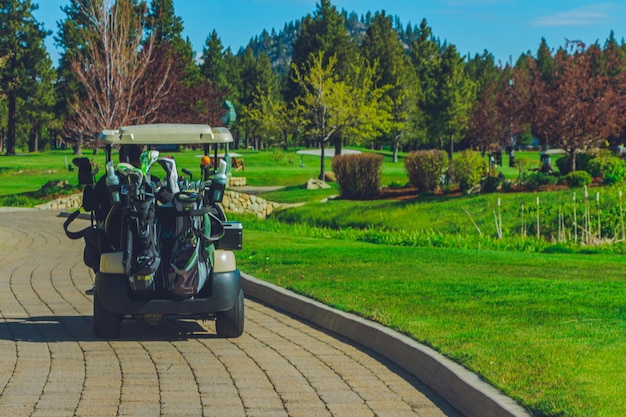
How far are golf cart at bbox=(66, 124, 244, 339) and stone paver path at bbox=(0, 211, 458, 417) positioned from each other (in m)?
0.34

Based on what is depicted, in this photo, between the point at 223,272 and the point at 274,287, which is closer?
the point at 223,272

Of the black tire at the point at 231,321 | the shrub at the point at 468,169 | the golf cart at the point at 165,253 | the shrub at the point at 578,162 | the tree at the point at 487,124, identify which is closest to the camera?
the golf cart at the point at 165,253

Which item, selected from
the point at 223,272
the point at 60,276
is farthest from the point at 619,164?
the point at 223,272

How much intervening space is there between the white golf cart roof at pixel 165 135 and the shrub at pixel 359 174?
23867 mm

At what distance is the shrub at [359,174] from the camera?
3441 cm

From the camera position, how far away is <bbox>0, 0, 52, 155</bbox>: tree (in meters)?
80.6

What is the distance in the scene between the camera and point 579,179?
28.8 m

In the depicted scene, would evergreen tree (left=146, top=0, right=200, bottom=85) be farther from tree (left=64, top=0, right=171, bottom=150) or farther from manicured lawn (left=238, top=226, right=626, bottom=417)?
manicured lawn (left=238, top=226, right=626, bottom=417)

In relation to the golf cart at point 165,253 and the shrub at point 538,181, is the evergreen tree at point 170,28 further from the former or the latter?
the golf cart at point 165,253

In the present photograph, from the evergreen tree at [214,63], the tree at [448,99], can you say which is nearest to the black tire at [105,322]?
the tree at [448,99]

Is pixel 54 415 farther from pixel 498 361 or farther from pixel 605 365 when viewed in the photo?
pixel 605 365

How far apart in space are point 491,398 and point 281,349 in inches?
124

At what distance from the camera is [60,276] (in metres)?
15.3

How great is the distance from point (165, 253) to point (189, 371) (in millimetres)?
1441
